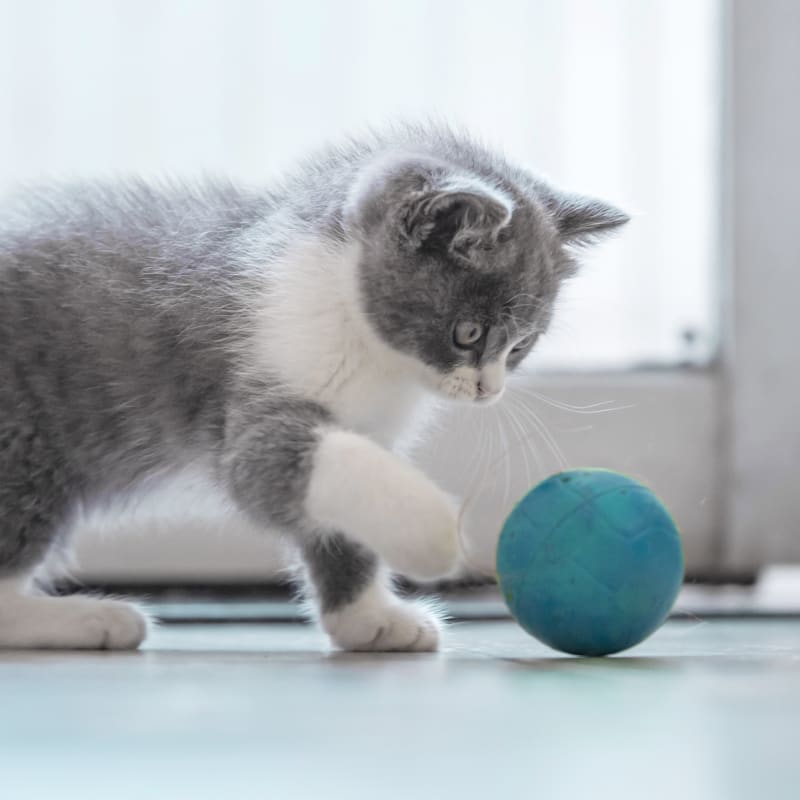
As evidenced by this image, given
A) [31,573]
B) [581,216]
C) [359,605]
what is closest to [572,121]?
[581,216]

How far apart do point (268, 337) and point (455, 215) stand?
292mm

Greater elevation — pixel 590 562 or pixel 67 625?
pixel 590 562

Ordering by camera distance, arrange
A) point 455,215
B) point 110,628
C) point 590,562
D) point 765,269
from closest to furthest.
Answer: point 590,562
point 455,215
point 110,628
point 765,269

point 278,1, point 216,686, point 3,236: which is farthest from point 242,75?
point 216,686

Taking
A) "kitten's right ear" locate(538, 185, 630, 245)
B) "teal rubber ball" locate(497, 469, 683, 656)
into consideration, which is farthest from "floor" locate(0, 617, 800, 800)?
"kitten's right ear" locate(538, 185, 630, 245)

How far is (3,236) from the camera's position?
1.86 meters

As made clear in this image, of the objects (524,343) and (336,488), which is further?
(524,343)

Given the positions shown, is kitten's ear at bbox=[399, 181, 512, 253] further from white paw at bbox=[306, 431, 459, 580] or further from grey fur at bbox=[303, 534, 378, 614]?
grey fur at bbox=[303, 534, 378, 614]

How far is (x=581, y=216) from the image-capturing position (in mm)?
1892

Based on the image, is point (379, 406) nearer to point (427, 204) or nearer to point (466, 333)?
point (466, 333)

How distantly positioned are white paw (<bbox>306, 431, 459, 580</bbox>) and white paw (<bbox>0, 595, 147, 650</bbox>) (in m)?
0.38

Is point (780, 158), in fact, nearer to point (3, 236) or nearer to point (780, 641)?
point (780, 641)

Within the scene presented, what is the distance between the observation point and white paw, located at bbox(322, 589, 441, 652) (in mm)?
1738

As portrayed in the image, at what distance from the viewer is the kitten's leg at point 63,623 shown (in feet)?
5.66
